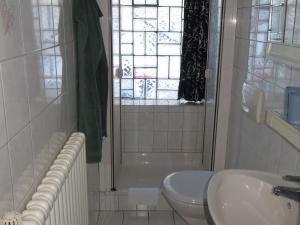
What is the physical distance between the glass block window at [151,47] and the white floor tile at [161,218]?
1.23 metres

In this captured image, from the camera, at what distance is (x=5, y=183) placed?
0.95 metres

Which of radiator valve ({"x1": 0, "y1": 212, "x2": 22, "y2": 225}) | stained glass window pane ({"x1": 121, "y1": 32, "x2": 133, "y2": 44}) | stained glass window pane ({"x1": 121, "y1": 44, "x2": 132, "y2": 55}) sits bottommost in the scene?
radiator valve ({"x1": 0, "y1": 212, "x2": 22, "y2": 225})

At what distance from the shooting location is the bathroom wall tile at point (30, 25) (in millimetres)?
1117

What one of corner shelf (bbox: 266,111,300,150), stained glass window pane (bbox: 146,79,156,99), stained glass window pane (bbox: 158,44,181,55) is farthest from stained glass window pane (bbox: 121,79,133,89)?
corner shelf (bbox: 266,111,300,150)

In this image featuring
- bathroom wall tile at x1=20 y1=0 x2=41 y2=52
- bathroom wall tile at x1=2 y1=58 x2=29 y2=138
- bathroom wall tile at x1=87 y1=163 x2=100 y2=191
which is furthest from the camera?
bathroom wall tile at x1=87 y1=163 x2=100 y2=191

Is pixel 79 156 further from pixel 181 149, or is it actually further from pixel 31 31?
pixel 181 149

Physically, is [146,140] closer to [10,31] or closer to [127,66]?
[127,66]

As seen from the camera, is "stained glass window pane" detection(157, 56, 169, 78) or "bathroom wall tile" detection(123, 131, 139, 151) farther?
"stained glass window pane" detection(157, 56, 169, 78)

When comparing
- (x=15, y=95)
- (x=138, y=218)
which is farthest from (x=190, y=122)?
(x=15, y=95)

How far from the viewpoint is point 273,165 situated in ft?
5.60

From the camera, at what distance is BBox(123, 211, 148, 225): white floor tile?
8.57 feet

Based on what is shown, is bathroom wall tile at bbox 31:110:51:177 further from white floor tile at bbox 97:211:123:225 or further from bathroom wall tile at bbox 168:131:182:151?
bathroom wall tile at bbox 168:131:182:151

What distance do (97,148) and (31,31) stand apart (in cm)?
92

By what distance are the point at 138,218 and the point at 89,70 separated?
1.32m
